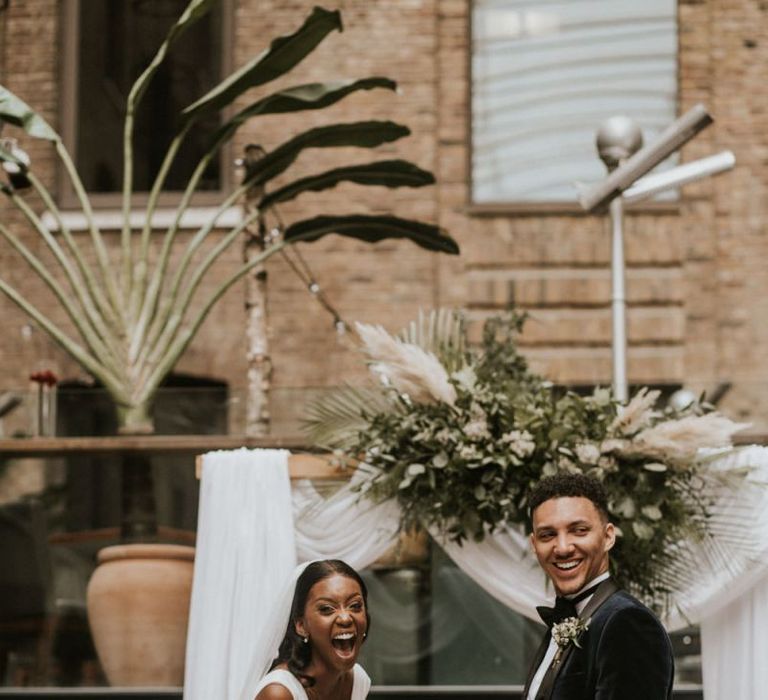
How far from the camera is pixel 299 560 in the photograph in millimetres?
7656

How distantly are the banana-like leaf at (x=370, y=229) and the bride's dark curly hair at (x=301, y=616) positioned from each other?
233 inches

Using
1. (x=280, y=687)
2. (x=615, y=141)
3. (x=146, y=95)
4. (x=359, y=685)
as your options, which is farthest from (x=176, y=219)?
(x=280, y=687)

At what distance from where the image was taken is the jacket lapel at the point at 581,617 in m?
4.23

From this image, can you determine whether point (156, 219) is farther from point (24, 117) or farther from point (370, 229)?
point (24, 117)

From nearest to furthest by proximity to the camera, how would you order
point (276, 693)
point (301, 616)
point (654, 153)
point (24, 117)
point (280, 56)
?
point (276, 693) < point (301, 616) < point (654, 153) < point (24, 117) < point (280, 56)

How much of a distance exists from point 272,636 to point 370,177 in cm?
612

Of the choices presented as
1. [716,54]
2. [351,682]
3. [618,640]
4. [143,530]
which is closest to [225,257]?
[716,54]

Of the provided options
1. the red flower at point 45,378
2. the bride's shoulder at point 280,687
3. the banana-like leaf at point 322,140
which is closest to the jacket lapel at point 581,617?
the bride's shoulder at point 280,687

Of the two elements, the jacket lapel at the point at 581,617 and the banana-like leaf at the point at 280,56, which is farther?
the banana-like leaf at the point at 280,56

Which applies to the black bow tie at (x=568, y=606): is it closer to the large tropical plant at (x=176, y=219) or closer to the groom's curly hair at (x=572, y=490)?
the groom's curly hair at (x=572, y=490)

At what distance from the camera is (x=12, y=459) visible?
8.48m

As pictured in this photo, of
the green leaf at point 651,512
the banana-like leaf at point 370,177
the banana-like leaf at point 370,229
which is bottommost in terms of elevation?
the green leaf at point 651,512

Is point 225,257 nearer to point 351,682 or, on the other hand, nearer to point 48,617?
point 48,617

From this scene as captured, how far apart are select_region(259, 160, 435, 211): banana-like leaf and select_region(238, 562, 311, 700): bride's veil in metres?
5.70
